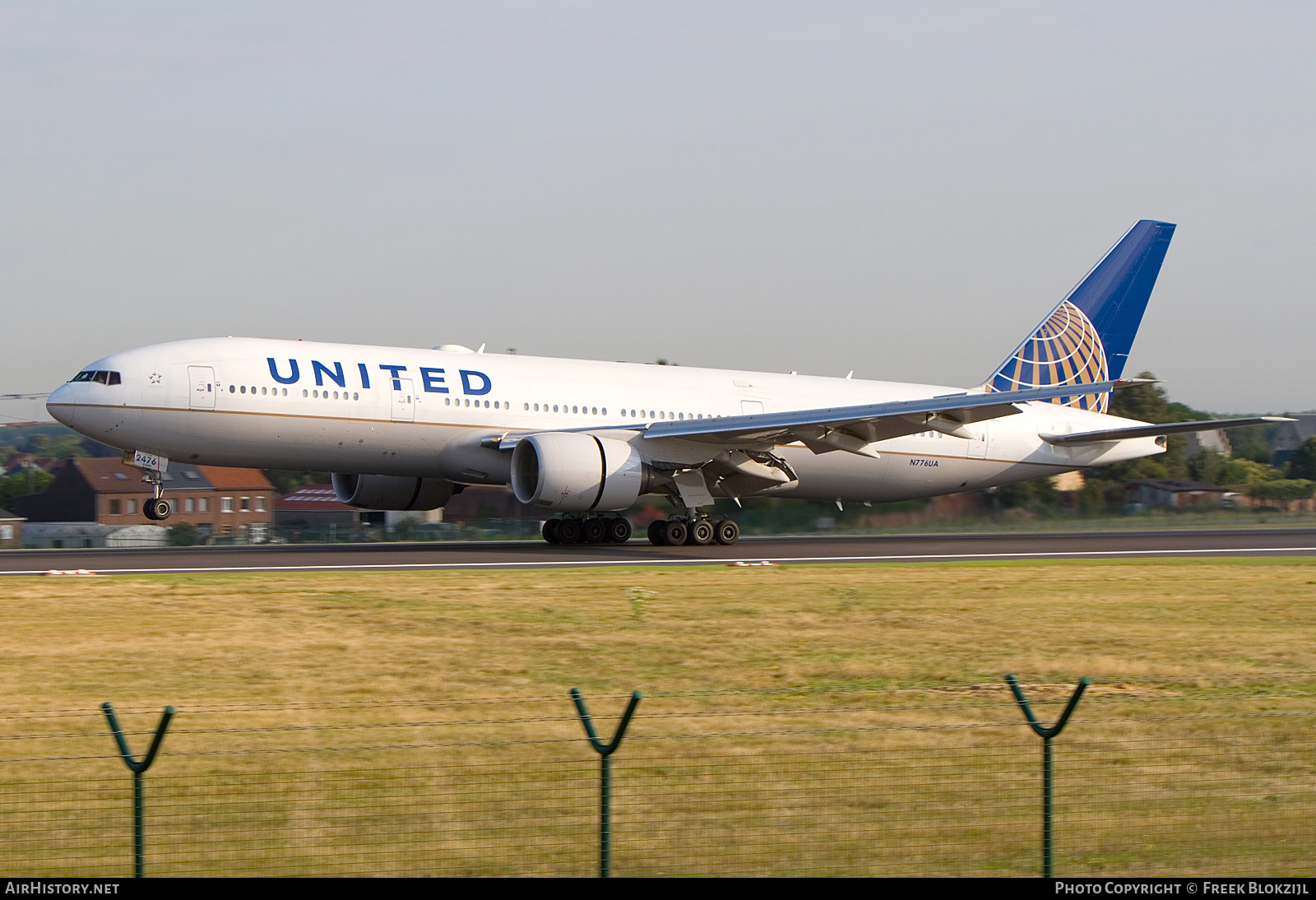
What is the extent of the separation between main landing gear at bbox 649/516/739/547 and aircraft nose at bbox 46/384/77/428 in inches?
494

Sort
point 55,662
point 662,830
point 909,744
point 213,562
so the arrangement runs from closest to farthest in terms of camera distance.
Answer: point 662,830 < point 909,744 < point 55,662 < point 213,562

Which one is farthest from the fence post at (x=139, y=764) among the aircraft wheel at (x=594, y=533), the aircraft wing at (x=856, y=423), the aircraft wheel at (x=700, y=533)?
the aircraft wheel at (x=594, y=533)

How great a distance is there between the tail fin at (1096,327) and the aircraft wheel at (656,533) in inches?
471

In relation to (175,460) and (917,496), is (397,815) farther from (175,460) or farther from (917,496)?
(917,496)

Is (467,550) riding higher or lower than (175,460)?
lower

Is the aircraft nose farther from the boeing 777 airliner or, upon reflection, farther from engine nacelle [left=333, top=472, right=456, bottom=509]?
engine nacelle [left=333, top=472, right=456, bottom=509]

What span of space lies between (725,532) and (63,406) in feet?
46.9

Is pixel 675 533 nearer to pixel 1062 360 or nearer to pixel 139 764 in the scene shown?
pixel 1062 360

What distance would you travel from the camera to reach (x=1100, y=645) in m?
16.3

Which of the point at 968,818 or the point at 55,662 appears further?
the point at 55,662

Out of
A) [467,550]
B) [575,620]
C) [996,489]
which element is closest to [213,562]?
[467,550]

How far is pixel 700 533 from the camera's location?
30203 mm

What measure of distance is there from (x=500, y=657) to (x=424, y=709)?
7.62 ft

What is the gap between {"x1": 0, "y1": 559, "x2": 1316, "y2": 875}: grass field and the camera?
27.2 ft
